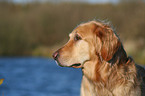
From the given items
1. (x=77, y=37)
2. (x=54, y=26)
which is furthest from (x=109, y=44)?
(x=54, y=26)

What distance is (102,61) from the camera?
426cm

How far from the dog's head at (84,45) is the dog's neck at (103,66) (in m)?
0.09

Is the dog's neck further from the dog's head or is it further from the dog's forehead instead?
the dog's forehead

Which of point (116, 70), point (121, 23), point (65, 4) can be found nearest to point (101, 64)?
point (116, 70)

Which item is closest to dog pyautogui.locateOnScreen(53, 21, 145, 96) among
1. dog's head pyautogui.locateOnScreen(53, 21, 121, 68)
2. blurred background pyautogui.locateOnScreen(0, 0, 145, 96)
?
dog's head pyautogui.locateOnScreen(53, 21, 121, 68)

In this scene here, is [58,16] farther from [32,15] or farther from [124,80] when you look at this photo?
[124,80]

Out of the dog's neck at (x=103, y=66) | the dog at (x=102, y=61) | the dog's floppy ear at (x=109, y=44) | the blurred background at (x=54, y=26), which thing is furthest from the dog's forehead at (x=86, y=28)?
the blurred background at (x=54, y=26)

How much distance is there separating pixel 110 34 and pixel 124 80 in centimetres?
80

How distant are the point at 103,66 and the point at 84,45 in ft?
1.63

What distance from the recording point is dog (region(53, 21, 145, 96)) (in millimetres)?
4180

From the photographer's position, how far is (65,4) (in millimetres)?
33500

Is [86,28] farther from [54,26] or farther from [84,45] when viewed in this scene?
[54,26]

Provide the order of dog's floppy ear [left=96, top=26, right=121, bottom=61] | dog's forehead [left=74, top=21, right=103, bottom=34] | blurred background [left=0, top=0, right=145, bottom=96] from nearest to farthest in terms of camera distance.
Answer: dog's floppy ear [left=96, top=26, right=121, bottom=61]
dog's forehead [left=74, top=21, right=103, bottom=34]
blurred background [left=0, top=0, right=145, bottom=96]

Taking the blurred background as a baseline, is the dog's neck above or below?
below
